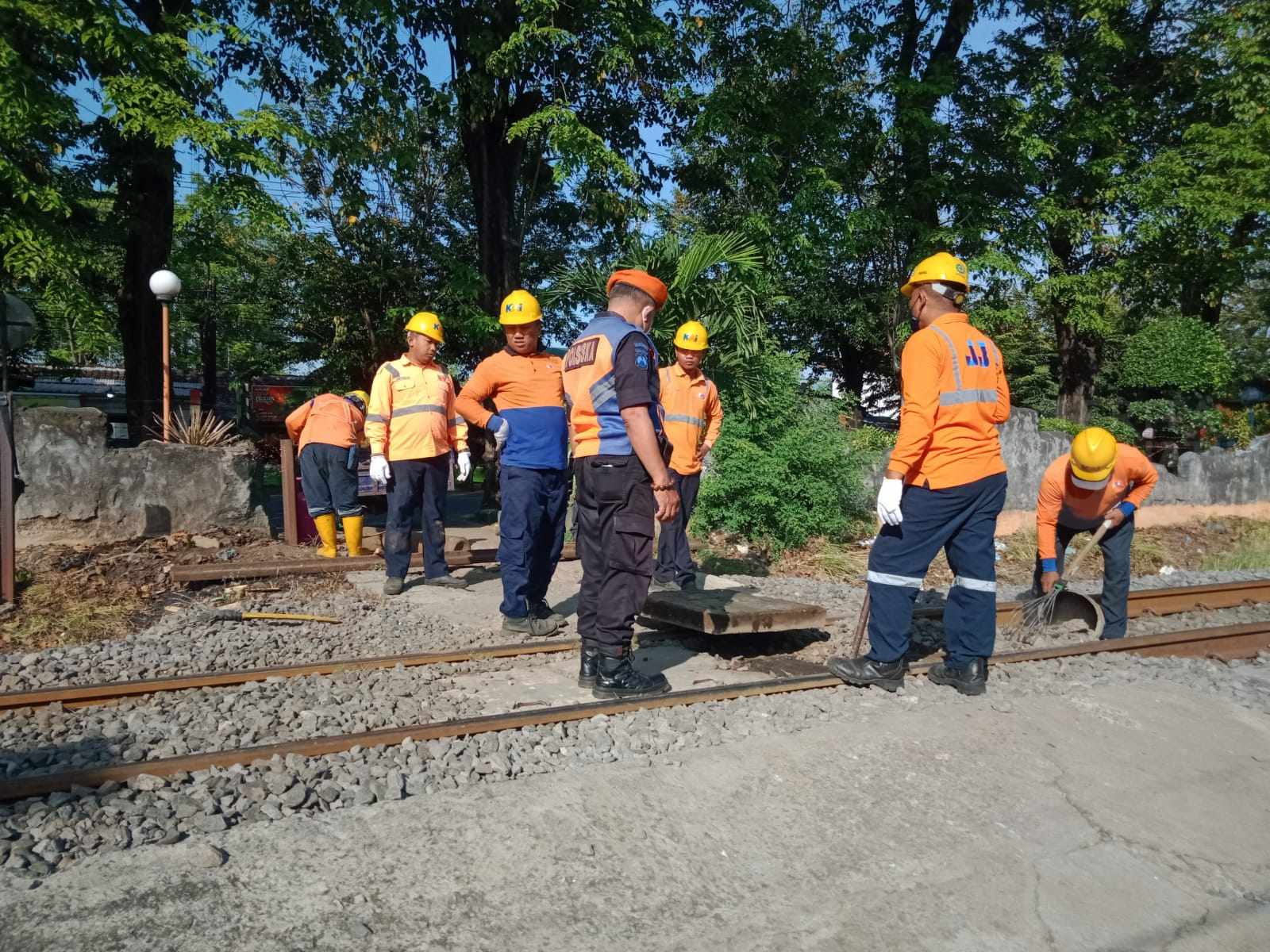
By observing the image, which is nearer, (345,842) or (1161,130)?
(345,842)

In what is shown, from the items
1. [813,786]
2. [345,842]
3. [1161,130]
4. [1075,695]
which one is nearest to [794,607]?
[1075,695]

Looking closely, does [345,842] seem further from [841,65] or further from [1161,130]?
[1161,130]

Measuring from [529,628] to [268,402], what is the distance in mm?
21943

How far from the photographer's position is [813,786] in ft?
11.9

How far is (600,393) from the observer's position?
457 cm

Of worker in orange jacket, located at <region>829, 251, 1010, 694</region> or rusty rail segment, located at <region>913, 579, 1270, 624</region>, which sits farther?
rusty rail segment, located at <region>913, 579, 1270, 624</region>

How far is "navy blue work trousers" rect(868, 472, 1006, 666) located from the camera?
4.70 metres

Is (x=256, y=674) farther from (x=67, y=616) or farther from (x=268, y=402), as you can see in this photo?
(x=268, y=402)

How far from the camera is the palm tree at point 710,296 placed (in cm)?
1031

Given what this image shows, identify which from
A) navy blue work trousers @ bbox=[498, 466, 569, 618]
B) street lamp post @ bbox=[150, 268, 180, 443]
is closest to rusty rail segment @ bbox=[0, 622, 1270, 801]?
navy blue work trousers @ bbox=[498, 466, 569, 618]

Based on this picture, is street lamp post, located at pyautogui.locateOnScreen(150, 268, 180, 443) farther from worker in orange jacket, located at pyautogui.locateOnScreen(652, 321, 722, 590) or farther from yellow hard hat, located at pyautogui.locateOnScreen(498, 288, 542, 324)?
worker in orange jacket, located at pyautogui.locateOnScreen(652, 321, 722, 590)

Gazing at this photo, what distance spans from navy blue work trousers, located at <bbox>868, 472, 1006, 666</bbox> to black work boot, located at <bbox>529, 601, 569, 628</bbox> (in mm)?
2297

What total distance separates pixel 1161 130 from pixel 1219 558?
1115 cm

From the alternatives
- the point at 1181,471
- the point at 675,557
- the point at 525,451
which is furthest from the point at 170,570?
the point at 1181,471
